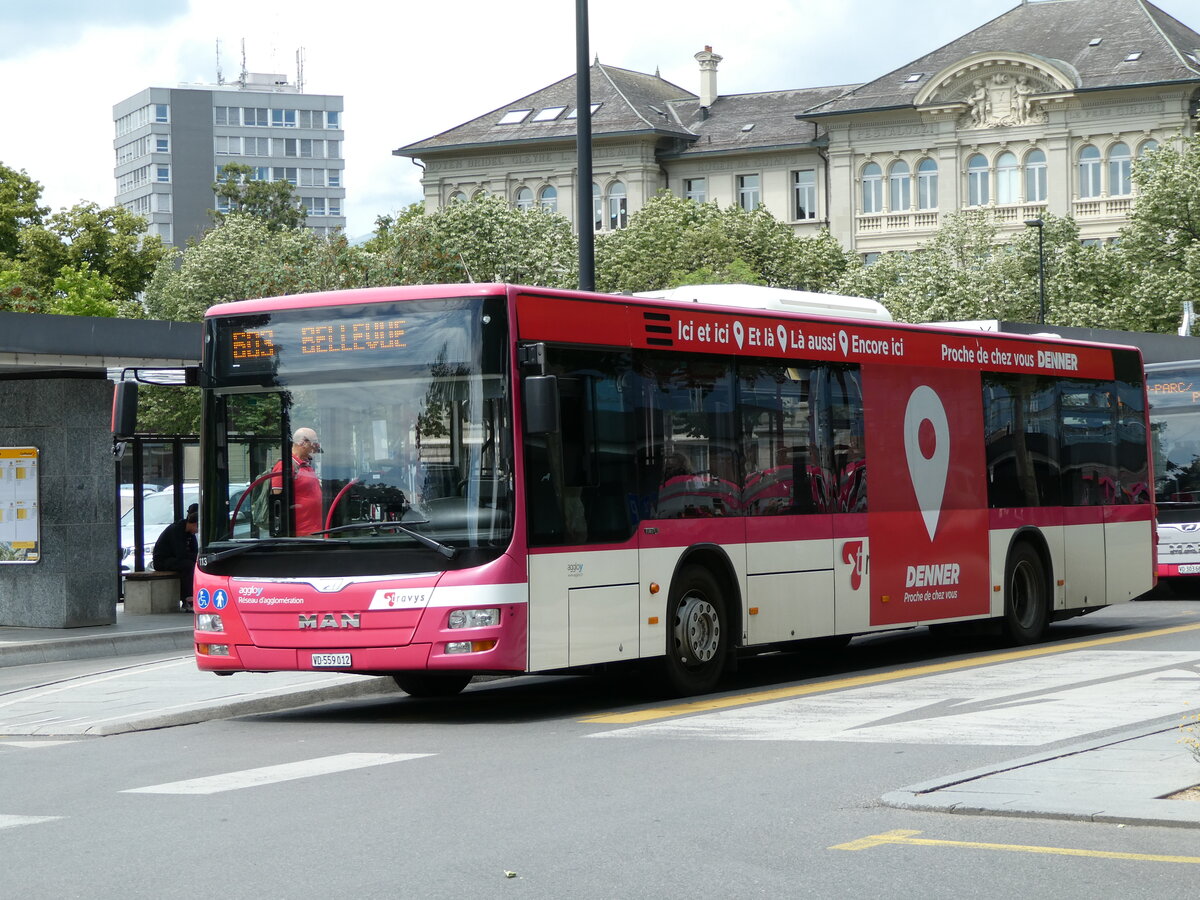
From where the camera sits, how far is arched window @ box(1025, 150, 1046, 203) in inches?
3332

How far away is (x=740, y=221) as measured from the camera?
71875mm

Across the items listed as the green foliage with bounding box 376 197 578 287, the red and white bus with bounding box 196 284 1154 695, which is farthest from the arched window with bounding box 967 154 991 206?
the red and white bus with bounding box 196 284 1154 695

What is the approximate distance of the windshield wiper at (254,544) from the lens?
40.8 feet

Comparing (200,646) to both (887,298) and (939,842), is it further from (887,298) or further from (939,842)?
(887,298)

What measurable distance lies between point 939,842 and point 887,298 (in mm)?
62628

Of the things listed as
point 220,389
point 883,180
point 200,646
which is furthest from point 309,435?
point 883,180

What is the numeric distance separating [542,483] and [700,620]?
211 centimetres

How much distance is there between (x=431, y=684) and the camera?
1460 centimetres

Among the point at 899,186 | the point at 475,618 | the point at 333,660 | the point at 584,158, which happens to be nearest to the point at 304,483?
the point at 333,660

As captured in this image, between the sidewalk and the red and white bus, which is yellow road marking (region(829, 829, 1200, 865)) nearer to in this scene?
the red and white bus

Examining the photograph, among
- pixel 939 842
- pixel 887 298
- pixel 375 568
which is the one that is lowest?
pixel 939 842

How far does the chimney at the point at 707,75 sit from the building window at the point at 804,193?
815 centimetres

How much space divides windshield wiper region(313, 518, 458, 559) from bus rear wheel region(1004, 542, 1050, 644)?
24.7ft

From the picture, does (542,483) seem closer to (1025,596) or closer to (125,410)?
(125,410)
